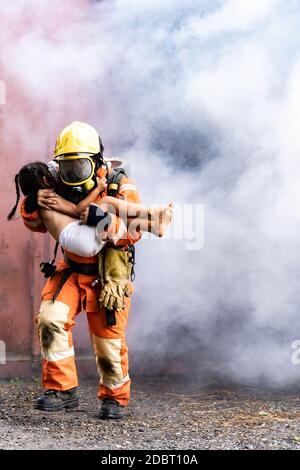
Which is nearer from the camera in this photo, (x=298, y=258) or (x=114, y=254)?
(x=114, y=254)

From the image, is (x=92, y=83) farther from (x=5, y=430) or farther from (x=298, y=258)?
(x=5, y=430)

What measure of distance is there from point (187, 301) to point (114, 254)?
145 centimetres

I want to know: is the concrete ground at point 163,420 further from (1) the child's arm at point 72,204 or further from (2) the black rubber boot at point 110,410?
(1) the child's arm at point 72,204

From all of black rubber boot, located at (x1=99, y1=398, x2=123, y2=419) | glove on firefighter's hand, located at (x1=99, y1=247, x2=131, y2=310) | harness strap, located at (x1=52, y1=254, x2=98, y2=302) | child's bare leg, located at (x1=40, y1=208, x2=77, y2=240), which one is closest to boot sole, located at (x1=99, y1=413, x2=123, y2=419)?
black rubber boot, located at (x1=99, y1=398, x2=123, y2=419)

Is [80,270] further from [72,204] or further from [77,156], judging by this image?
[77,156]

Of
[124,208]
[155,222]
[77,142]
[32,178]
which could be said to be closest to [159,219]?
[155,222]

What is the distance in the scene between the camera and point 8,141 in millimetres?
5473

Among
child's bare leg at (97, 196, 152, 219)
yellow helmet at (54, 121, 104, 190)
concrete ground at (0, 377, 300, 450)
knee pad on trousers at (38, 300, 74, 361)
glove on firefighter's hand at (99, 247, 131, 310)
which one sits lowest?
concrete ground at (0, 377, 300, 450)

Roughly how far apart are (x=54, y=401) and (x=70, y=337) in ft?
1.09

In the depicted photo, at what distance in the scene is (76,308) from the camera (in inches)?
169

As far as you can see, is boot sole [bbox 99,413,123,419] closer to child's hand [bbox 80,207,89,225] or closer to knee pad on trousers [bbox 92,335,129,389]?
knee pad on trousers [bbox 92,335,129,389]

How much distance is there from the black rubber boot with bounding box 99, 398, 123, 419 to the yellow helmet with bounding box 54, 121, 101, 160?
1304mm

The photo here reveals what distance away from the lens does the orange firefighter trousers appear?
4164mm
